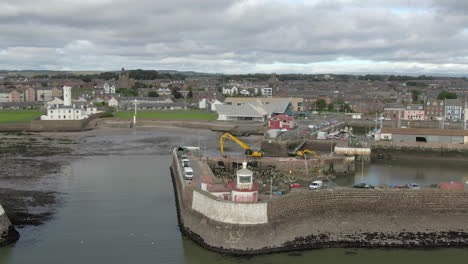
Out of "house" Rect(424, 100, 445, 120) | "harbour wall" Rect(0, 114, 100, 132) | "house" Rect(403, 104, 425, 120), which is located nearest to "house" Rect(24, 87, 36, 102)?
"harbour wall" Rect(0, 114, 100, 132)

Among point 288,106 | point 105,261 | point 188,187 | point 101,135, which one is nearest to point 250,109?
point 288,106

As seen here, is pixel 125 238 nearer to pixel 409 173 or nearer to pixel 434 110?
pixel 409 173

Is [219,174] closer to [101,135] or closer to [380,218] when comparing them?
[380,218]

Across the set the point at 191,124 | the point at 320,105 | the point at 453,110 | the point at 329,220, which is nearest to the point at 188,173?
the point at 329,220

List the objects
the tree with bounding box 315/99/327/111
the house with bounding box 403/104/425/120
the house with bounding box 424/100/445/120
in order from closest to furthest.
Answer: the house with bounding box 403/104/425/120 → the house with bounding box 424/100/445/120 → the tree with bounding box 315/99/327/111

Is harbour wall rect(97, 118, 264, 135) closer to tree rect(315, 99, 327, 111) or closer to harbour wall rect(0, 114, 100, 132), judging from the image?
harbour wall rect(0, 114, 100, 132)

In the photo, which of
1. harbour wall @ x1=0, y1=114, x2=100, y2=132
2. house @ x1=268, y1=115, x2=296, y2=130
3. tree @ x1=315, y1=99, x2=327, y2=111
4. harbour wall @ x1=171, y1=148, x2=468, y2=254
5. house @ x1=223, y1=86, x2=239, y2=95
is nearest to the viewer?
harbour wall @ x1=171, y1=148, x2=468, y2=254
